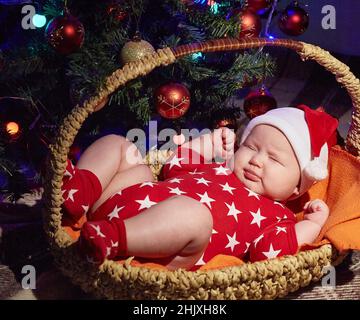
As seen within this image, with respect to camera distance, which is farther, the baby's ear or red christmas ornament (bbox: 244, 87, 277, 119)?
red christmas ornament (bbox: 244, 87, 277, 119)

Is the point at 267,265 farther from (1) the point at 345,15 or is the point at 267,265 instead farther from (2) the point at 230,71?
(1) the point at 345,15

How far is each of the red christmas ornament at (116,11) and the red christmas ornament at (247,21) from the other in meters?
0.27

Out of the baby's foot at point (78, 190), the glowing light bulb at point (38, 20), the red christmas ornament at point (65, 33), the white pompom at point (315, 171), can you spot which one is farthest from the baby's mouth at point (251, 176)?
the glowing light bulb at point (38, 20)

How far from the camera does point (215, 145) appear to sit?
53.1 inches

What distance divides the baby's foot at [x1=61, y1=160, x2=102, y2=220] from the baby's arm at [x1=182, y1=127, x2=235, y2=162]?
316mm

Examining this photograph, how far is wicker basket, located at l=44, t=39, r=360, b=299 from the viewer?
3.09 ft

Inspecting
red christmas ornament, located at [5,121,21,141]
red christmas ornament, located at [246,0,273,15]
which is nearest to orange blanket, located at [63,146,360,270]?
red christmas ornament, located at [5,121,21,141]

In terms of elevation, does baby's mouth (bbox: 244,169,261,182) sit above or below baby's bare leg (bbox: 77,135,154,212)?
below

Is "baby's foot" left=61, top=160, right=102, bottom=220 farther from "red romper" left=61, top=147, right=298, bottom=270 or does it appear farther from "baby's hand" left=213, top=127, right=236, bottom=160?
"baby's hand" left=213, top=127, right=236, bottom=160

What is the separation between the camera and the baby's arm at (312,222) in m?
1.11

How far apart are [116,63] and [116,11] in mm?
119

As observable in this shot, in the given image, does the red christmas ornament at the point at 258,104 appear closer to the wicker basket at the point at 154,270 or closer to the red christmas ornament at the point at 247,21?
the red christmas ornament at the point at 247,21

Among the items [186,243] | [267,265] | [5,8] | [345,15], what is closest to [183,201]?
[186,243]

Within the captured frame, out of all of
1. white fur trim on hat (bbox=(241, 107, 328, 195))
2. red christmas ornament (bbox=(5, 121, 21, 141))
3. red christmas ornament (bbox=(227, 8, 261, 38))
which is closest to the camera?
white fur trim on hat (bbox=(241, 107, 328, 195))
